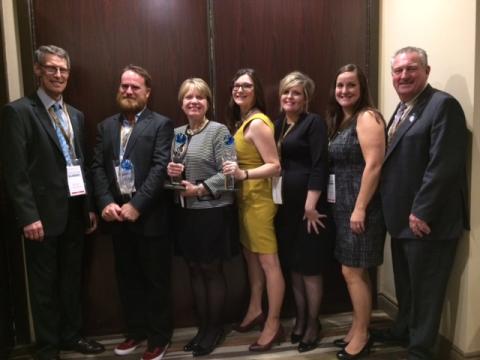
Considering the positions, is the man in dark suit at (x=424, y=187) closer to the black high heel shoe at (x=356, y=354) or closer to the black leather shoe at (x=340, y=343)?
the black high heel shoe at (x=356, y=354)

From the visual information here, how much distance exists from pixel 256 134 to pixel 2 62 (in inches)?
58.6

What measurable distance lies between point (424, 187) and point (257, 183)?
0.88 metres

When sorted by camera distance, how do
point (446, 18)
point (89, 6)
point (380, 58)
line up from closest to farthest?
1. point (446, 18)
2. point (89, 6)
3. point (380, 58)

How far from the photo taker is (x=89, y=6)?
2.51 m

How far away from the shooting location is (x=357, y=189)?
2.24m

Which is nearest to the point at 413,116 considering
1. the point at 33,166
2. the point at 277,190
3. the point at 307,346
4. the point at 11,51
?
the point at 277,190

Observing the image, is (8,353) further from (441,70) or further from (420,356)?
(441,70)

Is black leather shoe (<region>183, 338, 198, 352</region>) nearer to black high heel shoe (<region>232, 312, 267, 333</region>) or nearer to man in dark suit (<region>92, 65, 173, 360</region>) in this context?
man in dark suit (<region>92, 65, 173, 360</region>)

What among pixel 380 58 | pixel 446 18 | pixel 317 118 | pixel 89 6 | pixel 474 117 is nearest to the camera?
pixel 474 117

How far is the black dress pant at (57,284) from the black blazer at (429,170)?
174cm

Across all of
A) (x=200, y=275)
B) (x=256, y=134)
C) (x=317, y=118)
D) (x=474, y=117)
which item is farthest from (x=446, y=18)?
(x=200, y=275)

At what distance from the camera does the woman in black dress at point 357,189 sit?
2.15m

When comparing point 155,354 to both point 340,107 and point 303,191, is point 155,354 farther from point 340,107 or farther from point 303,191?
point 340,107

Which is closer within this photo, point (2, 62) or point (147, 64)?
point (2, 62)
